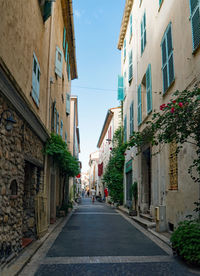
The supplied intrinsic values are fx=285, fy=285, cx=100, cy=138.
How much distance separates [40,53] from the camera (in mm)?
8875

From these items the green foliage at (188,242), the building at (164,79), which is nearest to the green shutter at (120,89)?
the building at (164,79)

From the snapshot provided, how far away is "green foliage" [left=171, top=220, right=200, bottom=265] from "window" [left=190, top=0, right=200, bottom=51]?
13.5 feet

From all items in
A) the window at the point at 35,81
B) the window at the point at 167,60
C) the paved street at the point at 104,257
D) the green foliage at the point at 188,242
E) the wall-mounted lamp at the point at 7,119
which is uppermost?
the window at the point at 167,60

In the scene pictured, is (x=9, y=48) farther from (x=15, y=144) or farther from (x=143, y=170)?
(x=143, y=170)

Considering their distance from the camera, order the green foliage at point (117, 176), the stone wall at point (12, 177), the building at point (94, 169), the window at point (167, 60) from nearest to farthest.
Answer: the stone wall at point (12, 177), the window at point (167, 60), the green foliage at point (117, 176), the building at point (94, 169)

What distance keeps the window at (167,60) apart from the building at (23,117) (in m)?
3.90

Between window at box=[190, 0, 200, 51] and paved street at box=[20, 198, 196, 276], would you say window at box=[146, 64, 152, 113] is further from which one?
paved street at box=[20, 198, 196, 276]

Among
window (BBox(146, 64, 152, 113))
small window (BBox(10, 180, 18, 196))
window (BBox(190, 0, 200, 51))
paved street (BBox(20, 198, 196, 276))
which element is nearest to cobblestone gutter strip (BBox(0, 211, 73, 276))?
paved street (BBox(20, 198, 196, 276))

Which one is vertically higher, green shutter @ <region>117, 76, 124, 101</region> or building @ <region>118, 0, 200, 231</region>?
green shutter @ <region>117, 76, 124, 101</region>

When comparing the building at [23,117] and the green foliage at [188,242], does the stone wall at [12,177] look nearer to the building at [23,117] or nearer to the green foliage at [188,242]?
the building at [23,117]

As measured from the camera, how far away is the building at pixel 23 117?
511cm

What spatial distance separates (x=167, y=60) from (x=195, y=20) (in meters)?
2.38

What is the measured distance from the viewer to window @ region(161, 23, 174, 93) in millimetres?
8844

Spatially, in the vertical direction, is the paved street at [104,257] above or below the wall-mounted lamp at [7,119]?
below
